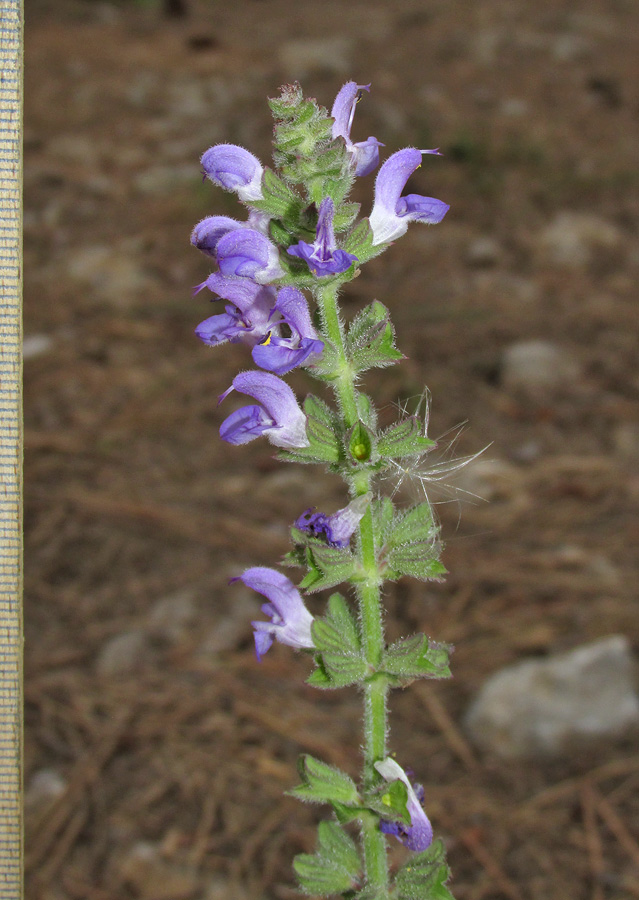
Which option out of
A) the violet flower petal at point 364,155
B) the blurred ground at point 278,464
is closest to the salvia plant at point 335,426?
the violet flower petal at point 364,155

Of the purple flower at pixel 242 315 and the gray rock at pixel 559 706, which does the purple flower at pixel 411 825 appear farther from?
the gray rock at pixel 559 706

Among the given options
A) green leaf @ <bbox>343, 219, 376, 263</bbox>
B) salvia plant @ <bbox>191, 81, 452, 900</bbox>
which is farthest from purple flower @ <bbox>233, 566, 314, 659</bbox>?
green leaf @ <bbox>343, 219, 376, 263</bbox>

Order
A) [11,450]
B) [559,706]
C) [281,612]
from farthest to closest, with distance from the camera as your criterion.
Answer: [559,706] → [281,612] → [11,450]

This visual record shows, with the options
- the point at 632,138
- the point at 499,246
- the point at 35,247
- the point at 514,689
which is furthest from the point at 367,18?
the point at 514,689

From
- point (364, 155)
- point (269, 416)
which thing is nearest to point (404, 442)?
point (269, 416)

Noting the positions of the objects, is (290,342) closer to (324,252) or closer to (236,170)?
(324,252)

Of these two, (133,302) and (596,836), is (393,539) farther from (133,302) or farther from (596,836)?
(133,302)

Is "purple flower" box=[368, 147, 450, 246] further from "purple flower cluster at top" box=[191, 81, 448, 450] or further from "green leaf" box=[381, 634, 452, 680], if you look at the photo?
"green leaf" box=[381, 634, 452, 680]
